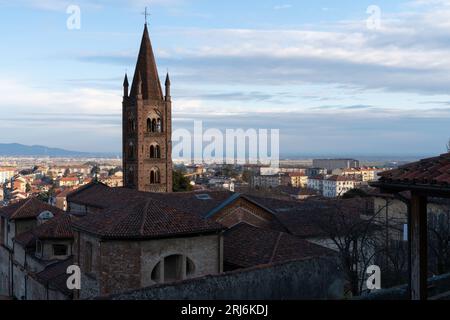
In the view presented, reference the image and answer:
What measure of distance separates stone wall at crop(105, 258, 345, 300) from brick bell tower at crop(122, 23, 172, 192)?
30.8 metres

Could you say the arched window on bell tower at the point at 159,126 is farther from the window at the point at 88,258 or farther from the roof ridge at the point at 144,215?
the window at the point at 88,258

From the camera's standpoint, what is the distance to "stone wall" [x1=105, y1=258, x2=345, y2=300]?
41.0 feet

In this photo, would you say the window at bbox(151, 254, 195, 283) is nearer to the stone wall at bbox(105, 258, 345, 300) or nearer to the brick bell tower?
the stone wall at bbox(105, 258, 345, 300)

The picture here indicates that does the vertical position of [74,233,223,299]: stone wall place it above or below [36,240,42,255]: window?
above

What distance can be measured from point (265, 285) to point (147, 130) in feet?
108

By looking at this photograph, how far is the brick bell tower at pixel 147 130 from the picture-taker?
44844 millimetres

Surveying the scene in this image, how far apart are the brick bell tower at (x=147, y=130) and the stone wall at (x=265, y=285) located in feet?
101

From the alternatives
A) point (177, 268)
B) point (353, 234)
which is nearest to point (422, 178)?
point (353, 234)

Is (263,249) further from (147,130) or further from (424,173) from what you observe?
(147,130)

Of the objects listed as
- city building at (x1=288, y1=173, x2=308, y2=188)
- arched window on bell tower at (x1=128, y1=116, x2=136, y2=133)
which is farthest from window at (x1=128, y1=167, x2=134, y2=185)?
city building at (x1=288, y1=173, x2=308, y2=188)

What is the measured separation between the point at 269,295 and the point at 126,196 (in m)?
18.1

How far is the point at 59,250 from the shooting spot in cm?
2523
